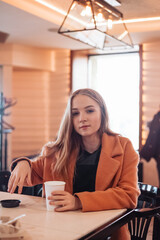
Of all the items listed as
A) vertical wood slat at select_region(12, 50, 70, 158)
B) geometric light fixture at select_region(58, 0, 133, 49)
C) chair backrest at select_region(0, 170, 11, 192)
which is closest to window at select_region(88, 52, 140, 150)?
vertical wood slat at select_region(12, 50, 70, 158)

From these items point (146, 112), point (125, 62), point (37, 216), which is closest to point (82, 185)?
point (37, 216)

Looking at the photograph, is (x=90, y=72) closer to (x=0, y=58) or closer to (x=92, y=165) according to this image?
(x=0, y=58)

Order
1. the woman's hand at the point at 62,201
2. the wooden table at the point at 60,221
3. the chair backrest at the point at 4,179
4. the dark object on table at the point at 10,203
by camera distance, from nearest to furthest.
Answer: the wooden table at the point at 60,221, the woman's hand at the point at 62,201, the dark object on table at the point at 10,203, the chair backrest at the point at 4,179

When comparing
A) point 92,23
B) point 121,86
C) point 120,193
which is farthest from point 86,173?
point 121,86

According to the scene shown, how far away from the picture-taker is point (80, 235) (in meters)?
1.29

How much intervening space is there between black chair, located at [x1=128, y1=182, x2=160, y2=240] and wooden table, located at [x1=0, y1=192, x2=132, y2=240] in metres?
0.20

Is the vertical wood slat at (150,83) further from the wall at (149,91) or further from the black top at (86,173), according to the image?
the black top at (86,173)

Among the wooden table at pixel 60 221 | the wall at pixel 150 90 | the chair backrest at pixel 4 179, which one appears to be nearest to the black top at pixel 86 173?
the wooden table at pixel 60 221

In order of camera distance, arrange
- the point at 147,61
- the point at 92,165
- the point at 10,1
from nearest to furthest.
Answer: the point at 92,165 < the point at 10,1 < the point at 147,61

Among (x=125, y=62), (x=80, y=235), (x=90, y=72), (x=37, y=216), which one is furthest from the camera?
(x=90, y=72)

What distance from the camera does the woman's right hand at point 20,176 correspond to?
1.81 m

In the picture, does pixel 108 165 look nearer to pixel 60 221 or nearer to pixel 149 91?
pixel 60 221

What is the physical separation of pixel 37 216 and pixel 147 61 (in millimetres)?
4840

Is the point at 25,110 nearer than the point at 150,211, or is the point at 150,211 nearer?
the point at 150,211
